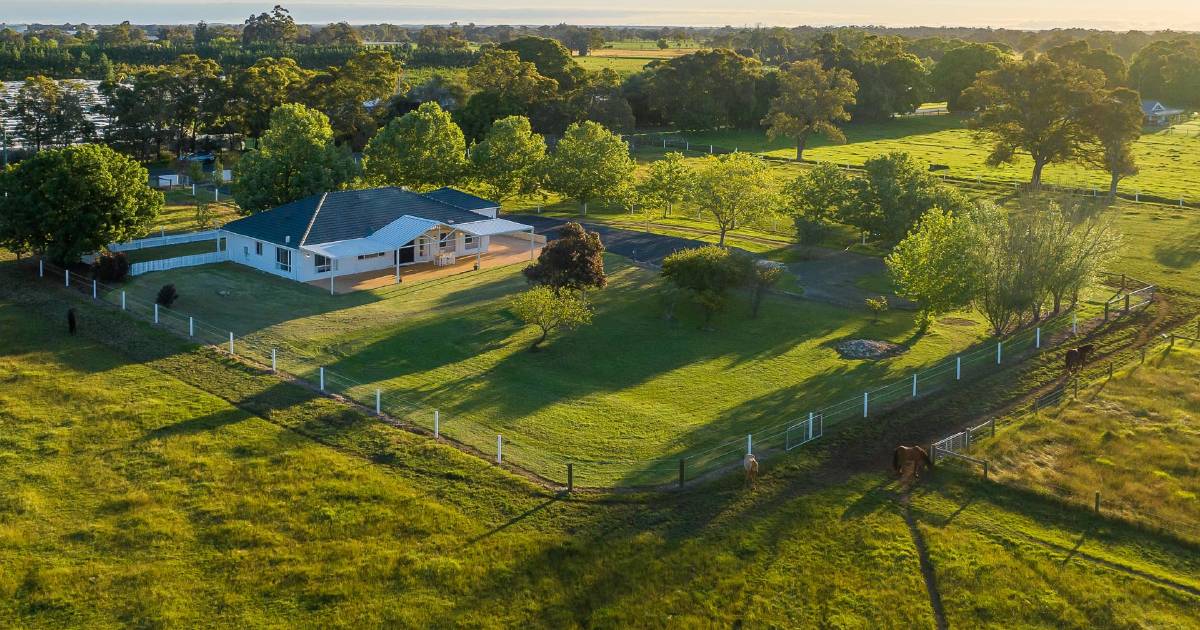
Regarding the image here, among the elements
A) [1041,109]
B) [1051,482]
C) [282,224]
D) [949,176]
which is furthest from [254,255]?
[949,176]

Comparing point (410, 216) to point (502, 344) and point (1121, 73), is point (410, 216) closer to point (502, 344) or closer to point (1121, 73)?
point (502, 344)

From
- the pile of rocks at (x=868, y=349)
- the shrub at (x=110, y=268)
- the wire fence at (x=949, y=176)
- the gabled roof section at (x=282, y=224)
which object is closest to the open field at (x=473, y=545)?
the pile of rocks at (x=868, y=349)

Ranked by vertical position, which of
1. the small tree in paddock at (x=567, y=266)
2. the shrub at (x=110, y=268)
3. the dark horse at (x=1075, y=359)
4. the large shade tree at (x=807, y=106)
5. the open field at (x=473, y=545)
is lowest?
the open field at (x=473, y=545)

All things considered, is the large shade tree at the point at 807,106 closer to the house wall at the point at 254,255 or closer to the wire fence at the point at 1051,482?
the house wall at the point at 254,255

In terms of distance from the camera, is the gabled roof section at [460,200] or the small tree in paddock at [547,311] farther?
the gabled roof section at [460,200]

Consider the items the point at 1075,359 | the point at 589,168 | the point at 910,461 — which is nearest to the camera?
the point at 910,461

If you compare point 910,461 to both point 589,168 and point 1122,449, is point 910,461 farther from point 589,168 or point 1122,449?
point 589,168

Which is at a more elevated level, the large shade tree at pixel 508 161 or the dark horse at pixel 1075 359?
the large shade tree at pixel 508 161
